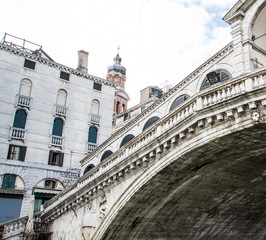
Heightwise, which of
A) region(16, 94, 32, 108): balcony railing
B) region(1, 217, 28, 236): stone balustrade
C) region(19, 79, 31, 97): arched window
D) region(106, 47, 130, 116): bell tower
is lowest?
region(1, 217, 28, 236): stone balustrade

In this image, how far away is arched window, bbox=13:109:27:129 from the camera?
22.0m

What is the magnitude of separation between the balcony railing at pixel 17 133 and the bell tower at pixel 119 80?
31442 mm

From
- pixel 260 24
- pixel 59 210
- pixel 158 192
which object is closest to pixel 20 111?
pixel 59 210

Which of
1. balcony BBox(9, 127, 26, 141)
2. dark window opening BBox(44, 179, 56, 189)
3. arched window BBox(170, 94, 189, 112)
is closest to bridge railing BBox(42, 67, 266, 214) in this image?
arched window BBox(170, 94, 189, 112)

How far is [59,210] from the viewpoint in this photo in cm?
1670

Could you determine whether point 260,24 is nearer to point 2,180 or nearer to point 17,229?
point 17,229

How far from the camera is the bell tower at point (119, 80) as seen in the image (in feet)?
177

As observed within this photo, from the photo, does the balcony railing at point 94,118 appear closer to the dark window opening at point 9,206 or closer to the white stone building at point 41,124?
the white stone building at point 41,124

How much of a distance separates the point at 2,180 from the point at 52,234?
600 cm

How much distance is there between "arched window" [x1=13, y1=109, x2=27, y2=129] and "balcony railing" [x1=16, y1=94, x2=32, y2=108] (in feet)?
1.59

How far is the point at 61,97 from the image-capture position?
24.8 m

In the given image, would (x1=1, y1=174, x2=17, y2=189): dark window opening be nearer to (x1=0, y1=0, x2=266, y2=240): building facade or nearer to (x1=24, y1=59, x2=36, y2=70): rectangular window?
(x1=0, y1=0, x2=266, y2=240): building facade

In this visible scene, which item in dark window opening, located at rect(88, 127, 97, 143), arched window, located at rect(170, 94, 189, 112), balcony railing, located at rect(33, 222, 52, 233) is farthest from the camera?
dark window opening, located at rect(88, 127, 97, 143)

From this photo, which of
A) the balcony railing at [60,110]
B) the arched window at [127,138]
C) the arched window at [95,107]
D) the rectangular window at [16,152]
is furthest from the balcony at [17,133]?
the arched window at [127,138]
